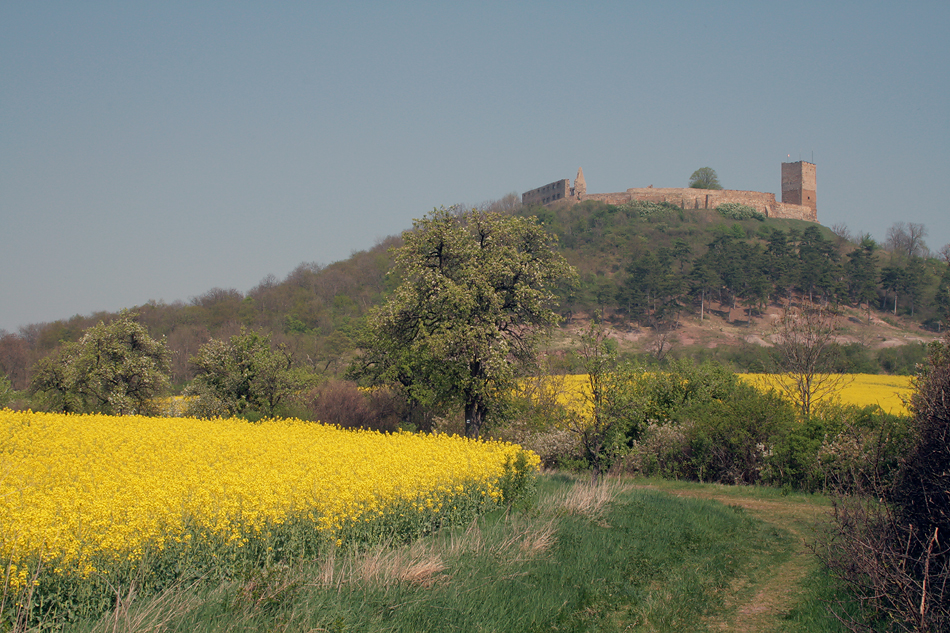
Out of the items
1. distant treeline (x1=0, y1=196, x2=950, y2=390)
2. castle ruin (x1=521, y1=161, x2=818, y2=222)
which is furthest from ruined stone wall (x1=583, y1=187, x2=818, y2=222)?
distant treeline (x1=0, y1=196, x2=950, y2=390)

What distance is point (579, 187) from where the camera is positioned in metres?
116

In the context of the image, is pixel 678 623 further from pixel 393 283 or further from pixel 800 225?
pixel 800 225

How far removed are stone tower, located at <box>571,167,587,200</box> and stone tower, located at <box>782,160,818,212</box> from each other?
37489 millimetres

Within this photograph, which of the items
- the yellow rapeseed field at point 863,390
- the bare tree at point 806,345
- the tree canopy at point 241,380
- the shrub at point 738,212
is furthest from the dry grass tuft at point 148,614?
the shrub at point 738,212

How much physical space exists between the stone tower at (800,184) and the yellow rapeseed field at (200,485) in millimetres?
119702

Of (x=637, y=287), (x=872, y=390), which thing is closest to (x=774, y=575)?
(x=872, y=390)

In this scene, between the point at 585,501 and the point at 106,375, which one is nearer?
the point at 585,501

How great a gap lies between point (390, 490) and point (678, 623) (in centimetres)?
422

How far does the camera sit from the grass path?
286 inches

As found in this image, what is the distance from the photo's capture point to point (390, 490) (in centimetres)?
929

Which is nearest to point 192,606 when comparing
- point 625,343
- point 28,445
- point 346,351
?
point 28,445

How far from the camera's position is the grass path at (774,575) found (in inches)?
286

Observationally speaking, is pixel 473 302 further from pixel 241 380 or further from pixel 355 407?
pixel 241 380

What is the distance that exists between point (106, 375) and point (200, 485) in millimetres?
23504
